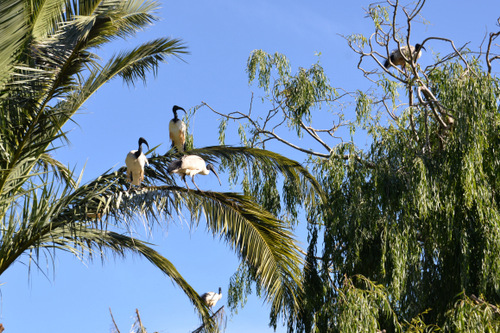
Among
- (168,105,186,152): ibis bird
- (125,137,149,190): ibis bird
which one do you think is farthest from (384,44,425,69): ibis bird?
(125,137,149,190): ibis bird

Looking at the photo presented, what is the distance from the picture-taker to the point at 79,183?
7359 millimetres

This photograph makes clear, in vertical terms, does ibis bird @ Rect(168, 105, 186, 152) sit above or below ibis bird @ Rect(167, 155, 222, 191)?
above

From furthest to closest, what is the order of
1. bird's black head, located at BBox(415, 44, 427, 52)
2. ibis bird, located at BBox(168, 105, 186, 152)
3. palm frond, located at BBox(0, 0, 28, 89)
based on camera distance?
bird's black head, located at BBox(415, 44, 427, 52) → ibis bird, located at BBox(168, 105, 186, 152) → palm frond, located at BBox(0, 0, 28, 89)

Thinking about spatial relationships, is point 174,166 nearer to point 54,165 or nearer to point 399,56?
point 54,165

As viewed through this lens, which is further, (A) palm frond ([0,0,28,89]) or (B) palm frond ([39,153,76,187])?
(B) palm frond ([39,153,76,187])

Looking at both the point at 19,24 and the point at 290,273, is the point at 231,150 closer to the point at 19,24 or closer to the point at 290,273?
the point at 290,273

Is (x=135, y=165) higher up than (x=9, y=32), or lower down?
lower down

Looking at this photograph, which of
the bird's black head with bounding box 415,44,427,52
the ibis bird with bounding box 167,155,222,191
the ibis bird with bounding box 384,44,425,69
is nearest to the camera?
the ibis bird with bounding box 167,155,222,191

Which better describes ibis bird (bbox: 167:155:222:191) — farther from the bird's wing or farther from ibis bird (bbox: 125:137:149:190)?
ibis bird (bbox: 125:137:149:190)

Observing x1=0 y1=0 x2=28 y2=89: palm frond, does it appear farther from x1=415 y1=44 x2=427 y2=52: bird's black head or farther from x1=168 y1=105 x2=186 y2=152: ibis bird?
x1=415 y1=44 x2=427 y2=52: bird's black head

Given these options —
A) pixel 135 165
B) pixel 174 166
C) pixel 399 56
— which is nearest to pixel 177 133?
pixel 174 166

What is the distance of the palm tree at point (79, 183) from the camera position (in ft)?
21.0

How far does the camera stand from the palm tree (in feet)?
21.0

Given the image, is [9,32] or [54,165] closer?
[9,32]
